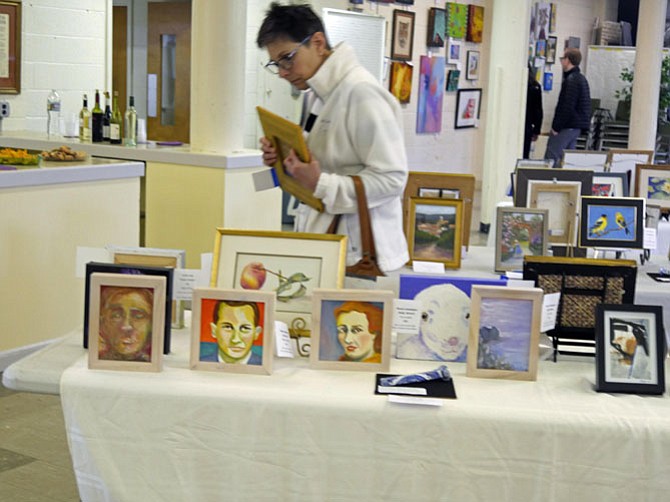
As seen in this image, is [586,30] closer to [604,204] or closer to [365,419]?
[604,204]

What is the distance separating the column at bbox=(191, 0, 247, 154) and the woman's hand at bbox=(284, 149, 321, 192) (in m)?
2.97

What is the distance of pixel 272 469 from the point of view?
6.89 ft

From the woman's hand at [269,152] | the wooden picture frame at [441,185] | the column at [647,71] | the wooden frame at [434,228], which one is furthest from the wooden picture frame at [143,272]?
the column at [647,71]

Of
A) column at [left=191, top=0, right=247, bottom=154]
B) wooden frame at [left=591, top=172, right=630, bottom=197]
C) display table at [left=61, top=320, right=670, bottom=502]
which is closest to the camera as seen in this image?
display table at [left=61, top=320, right=670, bottom=502]

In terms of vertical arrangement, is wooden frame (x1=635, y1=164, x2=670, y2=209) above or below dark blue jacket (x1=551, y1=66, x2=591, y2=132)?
below

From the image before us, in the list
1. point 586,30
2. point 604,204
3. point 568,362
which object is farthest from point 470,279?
point 586,30

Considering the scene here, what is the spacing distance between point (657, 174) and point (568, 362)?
2.70m

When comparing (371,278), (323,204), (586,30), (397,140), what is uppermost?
(586,30)

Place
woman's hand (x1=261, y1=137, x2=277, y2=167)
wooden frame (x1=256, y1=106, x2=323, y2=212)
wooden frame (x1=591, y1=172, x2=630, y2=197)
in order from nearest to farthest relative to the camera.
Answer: wooden frame (x1=256, y1=106, x2=323, y2=212) → woman's hand (x1=261, y1=137, x2=277, y2=167) → wooden frame (x1=591, y1=172, x2=630, y2=197)

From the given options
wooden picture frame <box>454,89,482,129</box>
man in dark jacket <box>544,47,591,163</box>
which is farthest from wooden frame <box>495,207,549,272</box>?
wooden picture frame <box>454,89,482,129</box>

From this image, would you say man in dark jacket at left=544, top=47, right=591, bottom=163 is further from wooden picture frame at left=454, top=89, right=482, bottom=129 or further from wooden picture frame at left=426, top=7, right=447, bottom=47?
wooden picture frame at left=454, top=89, right=482, bottom=129

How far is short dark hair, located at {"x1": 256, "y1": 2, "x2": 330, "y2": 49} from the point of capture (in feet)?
8.72

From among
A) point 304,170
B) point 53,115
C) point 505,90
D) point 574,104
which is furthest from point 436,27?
point 304,170

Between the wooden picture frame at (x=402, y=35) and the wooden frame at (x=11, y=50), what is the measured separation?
439cm
